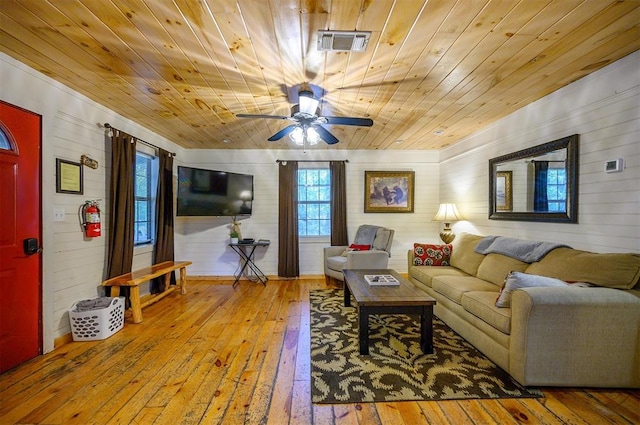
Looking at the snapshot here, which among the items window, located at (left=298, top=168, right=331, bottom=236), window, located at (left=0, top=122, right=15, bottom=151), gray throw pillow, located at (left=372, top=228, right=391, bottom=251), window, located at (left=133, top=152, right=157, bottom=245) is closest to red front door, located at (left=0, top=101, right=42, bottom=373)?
window, located at (left=0, top=122, right=15, bottom=151)

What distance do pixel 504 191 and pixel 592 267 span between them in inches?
60.7

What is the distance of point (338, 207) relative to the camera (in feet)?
16.9

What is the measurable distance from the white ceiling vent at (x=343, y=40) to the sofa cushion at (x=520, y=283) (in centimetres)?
204

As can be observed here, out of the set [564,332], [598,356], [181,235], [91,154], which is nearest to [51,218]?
[91,154]

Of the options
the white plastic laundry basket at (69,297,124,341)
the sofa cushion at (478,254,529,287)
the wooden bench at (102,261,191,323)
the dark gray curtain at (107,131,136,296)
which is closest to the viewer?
the white plastic laundry basket at (69,297,124,341)

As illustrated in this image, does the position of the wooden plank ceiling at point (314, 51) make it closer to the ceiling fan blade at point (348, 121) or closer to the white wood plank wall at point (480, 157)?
the white wood plank wall at point (480, 157)

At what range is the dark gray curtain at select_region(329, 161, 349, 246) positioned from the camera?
514 cm

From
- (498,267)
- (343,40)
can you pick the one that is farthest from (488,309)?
(343,40)

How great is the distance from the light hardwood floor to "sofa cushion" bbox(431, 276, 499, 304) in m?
0.91

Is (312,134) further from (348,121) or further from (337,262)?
(337,262)

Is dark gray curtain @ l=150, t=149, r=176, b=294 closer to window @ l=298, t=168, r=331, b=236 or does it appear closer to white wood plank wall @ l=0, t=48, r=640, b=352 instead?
white wood plank wall @ l=0, t=48, r=640, b=352

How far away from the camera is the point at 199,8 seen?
1.59 metres

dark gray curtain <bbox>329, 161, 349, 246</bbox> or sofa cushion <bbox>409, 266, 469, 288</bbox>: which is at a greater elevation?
dark gray curtain <bbox>329, 161, 349, 246</bbox>

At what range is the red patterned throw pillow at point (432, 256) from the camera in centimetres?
385
